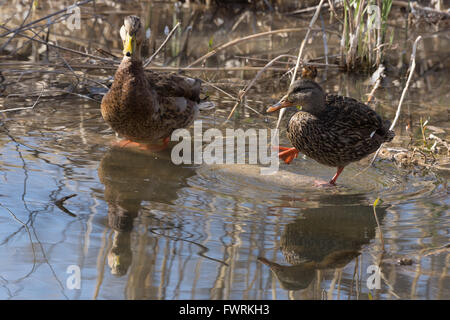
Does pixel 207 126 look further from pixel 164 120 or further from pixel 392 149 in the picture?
pixel 392 149

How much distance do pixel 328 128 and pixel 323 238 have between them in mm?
1160

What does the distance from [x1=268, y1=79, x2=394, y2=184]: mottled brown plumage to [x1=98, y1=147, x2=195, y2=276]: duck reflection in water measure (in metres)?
0.83

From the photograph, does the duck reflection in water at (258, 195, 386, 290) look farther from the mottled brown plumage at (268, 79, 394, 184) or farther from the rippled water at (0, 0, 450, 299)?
the mottled brown plumage at (268, 79, 394, 184)

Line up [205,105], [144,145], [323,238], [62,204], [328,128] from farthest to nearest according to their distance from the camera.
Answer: [205,105] → [144,145] → [328,128] → [62,204] → [323,238]

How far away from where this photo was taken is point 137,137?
482 cm

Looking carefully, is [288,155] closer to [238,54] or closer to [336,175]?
[336,175]

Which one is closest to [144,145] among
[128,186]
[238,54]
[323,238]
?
[128,186]

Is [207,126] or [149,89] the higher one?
[149,89]

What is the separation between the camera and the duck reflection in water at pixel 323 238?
3.14 m

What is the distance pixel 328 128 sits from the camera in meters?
4.52

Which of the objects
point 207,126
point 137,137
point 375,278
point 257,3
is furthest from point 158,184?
point 257,3

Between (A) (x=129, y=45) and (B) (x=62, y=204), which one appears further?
(A) (x=129, y=45)
